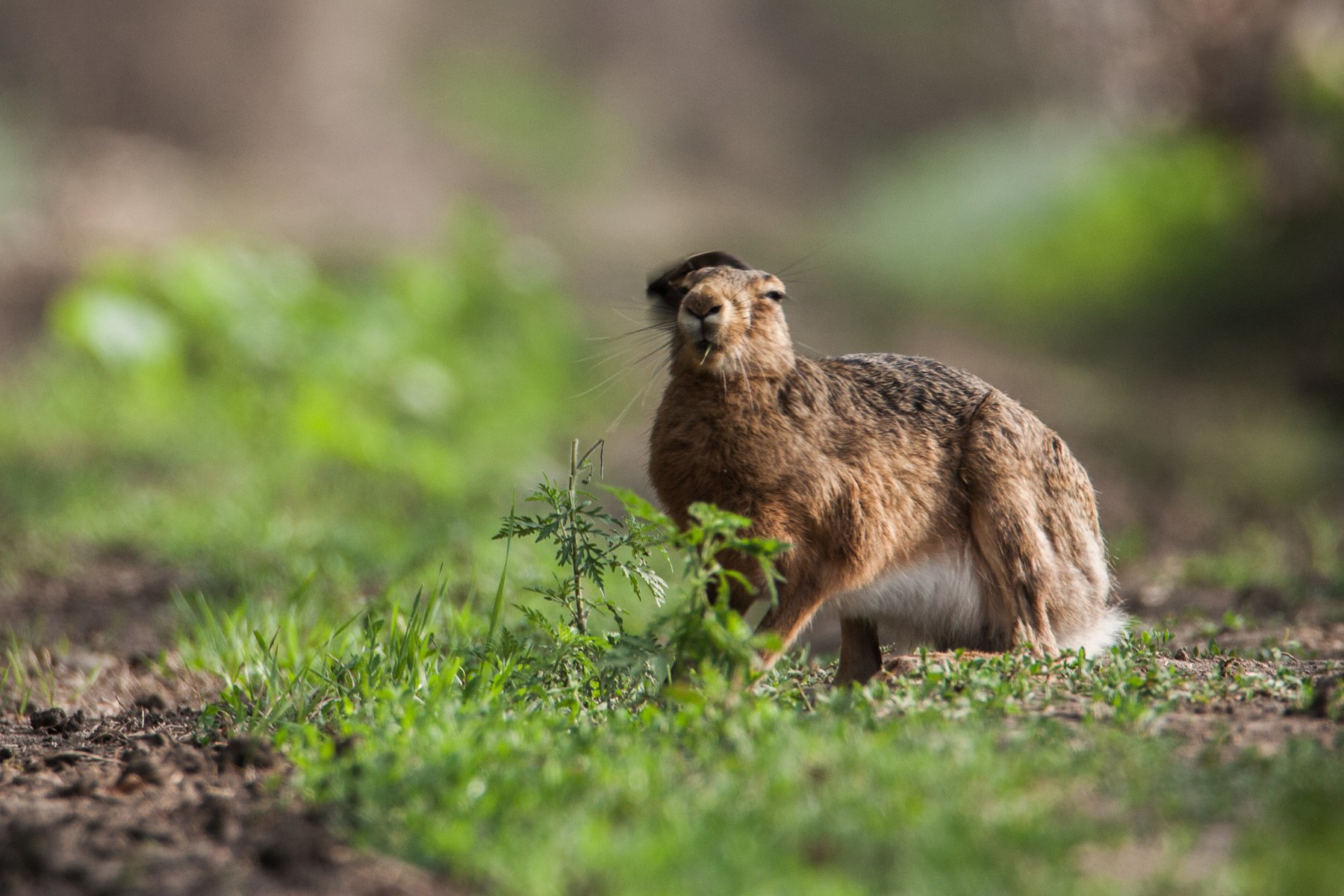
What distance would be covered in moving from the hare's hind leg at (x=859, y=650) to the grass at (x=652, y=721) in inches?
8.0

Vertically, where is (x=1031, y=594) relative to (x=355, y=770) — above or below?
above

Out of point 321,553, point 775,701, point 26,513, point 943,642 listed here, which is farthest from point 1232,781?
point 26,513

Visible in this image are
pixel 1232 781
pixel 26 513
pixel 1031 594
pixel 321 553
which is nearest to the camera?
pixel 1232 781

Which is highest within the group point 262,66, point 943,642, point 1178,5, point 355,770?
point 262,66

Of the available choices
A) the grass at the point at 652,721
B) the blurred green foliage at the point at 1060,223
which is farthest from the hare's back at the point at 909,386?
the blurred green foliage at the point at 1060,223

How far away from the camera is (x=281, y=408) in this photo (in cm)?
844

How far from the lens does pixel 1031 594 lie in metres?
4.14

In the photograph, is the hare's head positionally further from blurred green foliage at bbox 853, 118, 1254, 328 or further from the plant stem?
blurred green foliage at bbox 853, 118, 1254, 328

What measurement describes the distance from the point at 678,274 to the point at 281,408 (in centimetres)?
509

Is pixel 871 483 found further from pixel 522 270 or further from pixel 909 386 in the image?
pixel 522 270

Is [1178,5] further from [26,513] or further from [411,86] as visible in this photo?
[411,86]

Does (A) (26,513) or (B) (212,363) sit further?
(B) (212,363)

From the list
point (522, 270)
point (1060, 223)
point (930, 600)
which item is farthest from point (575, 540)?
point (1060, 223)

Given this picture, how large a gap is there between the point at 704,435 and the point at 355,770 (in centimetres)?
131
